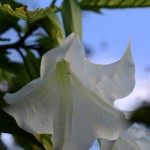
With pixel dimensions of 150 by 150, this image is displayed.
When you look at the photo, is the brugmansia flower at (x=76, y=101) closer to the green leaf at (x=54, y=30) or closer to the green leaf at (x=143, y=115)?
the green leaf at (x=54, y=30)

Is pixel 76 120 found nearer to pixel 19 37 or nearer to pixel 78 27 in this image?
pixel 78 27

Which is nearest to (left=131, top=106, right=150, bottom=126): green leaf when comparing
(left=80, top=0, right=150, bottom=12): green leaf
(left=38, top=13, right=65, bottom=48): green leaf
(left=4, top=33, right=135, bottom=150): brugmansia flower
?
(left=4, top=33, right=135, bottom=150): brugmansia flower

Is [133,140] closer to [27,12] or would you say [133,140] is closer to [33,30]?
[27,12]

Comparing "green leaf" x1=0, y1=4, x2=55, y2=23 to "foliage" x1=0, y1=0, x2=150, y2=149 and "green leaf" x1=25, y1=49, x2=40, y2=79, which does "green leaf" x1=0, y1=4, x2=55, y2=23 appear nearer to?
"foliage" x1=0, y1=0, x2=150, y2=149

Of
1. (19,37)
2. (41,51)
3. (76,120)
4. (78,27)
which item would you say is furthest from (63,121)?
(19,37)

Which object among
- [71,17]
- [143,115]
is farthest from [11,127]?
[143,115]

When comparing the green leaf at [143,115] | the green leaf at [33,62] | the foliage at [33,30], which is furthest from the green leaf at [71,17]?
the green leaf at [143,115]
